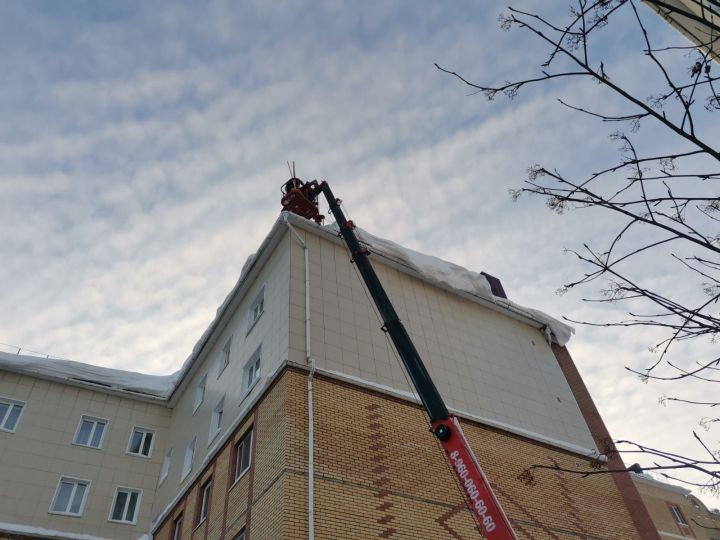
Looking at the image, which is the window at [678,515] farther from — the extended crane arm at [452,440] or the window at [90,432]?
the window at [90,432]

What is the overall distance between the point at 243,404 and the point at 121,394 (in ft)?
31.6

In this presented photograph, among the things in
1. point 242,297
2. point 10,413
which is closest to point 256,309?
point 242,297

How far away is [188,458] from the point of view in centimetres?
1877

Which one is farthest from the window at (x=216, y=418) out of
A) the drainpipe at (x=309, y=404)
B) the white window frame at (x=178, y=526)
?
the drainpipe at (x=309, y=404)

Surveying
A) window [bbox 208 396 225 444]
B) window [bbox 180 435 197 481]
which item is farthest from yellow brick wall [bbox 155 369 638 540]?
window [bbox 180 435 197 481]

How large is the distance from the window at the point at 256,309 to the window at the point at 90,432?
8572mm

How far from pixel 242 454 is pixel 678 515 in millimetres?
23837

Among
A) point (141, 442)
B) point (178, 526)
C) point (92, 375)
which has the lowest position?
point (178, 526)

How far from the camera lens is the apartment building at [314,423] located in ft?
41.3

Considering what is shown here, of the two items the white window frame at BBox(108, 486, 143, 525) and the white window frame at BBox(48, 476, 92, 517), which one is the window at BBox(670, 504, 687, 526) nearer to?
the white window frame at BBox(108, 486, 143, 525)

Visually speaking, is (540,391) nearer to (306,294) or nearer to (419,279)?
(419,279)

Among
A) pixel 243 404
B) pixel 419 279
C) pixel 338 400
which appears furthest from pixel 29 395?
pixel 419 279

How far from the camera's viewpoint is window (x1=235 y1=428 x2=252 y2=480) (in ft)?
47.2

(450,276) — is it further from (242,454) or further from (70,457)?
(70,457)
